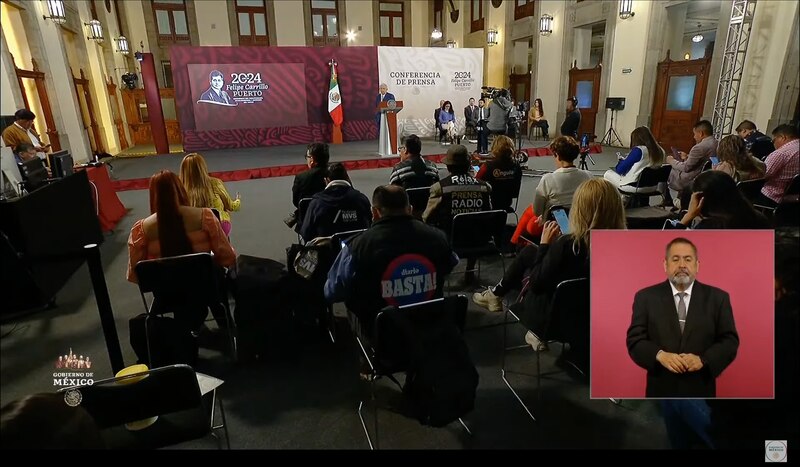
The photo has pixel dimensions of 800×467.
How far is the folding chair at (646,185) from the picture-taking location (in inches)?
111

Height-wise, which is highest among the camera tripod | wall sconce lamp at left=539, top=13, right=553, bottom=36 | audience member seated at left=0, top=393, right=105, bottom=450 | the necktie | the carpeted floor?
wall sconce lamp at left=539, top=13, right=553, bottom=36

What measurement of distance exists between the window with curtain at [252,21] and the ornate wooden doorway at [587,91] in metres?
13.3

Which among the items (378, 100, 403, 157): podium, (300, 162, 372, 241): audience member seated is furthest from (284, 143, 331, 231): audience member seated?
(378, 100, 403, 157): podium

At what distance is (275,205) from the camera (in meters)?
4.43

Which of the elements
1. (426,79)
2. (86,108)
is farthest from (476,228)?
(426,79)

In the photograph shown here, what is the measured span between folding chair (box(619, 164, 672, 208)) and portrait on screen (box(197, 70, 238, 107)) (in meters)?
8.39

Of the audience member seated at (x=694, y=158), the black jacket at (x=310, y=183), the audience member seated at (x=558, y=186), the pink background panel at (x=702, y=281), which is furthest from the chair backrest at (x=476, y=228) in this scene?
the pink background panel at (x=702, y=281)

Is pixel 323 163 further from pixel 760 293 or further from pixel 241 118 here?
pixel 241 118

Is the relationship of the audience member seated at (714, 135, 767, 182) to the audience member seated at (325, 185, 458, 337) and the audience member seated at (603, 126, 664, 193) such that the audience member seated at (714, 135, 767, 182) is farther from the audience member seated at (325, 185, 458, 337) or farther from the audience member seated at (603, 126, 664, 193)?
the audience member seated at (325, 185, 458, 337)

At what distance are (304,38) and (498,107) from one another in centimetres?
925

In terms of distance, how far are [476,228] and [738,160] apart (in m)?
1.15

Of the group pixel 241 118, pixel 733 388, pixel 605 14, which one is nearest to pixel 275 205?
pixel 605 14

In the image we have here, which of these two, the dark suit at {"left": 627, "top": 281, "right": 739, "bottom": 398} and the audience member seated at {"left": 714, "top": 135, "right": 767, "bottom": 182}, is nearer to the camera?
the dark suit at {"left": 627, "top": 281, "right": 739, "bottom": 398}

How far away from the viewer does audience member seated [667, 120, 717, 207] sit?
1323mm
